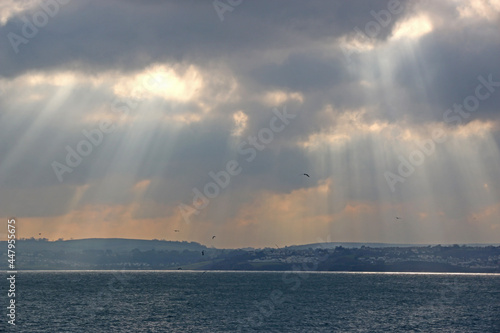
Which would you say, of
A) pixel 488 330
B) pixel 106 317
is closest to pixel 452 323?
pixel 488 330

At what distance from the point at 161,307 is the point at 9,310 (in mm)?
43051

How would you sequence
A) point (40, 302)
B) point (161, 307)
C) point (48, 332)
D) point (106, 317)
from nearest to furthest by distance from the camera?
point (48, 332), point (106, 317), point (161, 307), point (40, 302)

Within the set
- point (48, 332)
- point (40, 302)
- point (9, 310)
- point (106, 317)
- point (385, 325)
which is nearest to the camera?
point (48, 332)

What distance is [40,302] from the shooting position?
187m

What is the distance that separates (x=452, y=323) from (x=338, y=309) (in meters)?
39.4

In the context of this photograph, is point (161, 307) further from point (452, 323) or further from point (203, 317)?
point (452, 323)

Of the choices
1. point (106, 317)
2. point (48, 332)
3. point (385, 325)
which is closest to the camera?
point (48, 332)

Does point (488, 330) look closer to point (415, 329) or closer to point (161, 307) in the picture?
point (415, 329)

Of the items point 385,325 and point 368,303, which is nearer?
point 385,325

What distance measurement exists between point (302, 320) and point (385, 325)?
788 inches

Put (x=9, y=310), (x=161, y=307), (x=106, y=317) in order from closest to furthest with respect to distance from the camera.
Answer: (x=106, y=317) → (x=9, y=310) → (x=161, y=307)

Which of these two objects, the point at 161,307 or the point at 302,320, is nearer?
the point at 302,320

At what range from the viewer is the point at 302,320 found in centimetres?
13762

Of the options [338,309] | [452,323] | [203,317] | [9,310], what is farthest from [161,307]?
[452,323]
